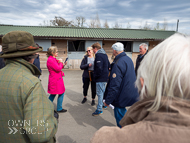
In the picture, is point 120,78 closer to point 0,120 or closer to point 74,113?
point 0,120

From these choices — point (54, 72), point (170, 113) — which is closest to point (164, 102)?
point (170, 113)

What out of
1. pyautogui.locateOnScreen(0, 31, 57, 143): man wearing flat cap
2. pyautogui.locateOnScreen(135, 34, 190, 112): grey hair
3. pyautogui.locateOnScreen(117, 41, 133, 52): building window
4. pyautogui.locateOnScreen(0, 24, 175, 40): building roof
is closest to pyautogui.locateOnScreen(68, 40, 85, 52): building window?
pyautogui.locateOnScreen(0, 24, 175, 40): building roof

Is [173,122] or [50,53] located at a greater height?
[50,53]

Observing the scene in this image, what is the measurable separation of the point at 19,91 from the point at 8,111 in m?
0.22

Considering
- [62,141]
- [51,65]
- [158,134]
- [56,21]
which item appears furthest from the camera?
[56,21]

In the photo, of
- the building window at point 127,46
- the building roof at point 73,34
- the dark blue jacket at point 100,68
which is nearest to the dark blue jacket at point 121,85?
the dark blue jacket at point 100,68

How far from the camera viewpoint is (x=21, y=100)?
1185mm

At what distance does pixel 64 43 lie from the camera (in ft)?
44.0

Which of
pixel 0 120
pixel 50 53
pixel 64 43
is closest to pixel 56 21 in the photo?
pixel 64 43

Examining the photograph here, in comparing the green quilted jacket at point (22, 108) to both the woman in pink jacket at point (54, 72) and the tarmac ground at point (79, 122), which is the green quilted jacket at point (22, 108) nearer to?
the tarmac ground at point (79, 122)

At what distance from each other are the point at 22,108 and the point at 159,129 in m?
1.11

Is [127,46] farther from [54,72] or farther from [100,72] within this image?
[54,72]

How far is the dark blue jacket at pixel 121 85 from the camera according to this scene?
8.06ft

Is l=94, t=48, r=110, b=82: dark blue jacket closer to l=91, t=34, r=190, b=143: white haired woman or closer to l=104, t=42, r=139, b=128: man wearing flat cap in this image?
l=104, t=42, r=139, b=128: man wearing flat cap
